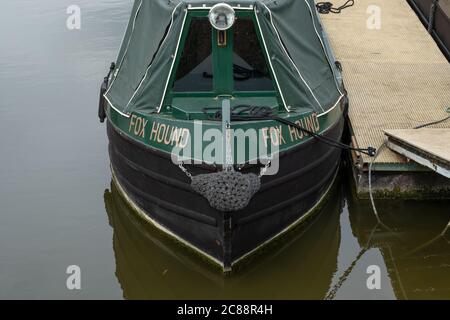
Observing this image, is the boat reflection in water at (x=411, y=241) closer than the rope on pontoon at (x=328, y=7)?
Yes

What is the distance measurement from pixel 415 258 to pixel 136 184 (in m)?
3.27

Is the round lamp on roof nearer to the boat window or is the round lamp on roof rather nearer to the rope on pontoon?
the boat window

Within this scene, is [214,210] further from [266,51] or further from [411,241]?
[411,241]

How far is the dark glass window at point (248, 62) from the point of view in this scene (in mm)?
6762

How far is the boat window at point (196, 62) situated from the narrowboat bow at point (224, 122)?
0.04ft

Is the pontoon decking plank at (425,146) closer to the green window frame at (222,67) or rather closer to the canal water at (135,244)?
the canal water at (135,244)

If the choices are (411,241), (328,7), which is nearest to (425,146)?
(411,241)

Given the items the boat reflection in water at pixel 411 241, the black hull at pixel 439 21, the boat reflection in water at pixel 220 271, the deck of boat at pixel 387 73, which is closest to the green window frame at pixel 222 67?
the boat reflection in water at pixel 220 271

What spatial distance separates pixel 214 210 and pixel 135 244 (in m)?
1.63

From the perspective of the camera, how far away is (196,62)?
6.94 m
